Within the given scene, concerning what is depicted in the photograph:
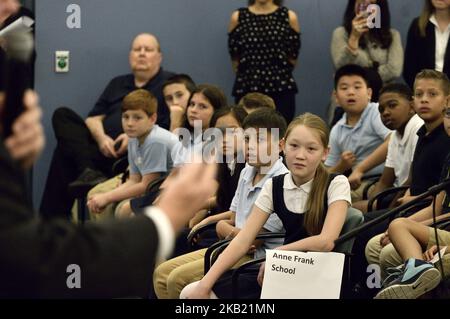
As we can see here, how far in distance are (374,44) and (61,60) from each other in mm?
2481

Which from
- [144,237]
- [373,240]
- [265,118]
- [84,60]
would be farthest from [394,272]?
[84,60]

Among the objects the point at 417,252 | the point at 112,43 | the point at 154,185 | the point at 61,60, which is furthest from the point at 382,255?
the point at 61,60

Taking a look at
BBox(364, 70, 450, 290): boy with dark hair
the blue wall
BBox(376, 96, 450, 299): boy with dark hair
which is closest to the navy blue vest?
BBox(376, 96, 450, 299): boy with dark hair

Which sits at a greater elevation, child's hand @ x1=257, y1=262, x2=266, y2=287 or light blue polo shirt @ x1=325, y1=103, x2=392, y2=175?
light blue polo shirt @ x1=325, y1=103, x2=392, y2=175

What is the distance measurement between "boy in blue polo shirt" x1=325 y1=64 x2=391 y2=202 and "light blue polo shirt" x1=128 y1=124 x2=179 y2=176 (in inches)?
39.6

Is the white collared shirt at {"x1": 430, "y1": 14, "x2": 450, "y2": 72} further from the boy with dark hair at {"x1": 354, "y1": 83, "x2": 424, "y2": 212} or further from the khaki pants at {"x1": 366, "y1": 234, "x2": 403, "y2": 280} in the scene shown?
the khaki pants at {"x1": 366, "y1": 234, "x2": 403, "y2": 280}

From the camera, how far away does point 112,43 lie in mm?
7668

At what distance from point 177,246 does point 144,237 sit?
3619 millimetres

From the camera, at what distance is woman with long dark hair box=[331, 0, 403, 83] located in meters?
6.63

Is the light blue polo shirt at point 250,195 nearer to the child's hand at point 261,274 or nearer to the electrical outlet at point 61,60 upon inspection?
the child's hand at point 261,274

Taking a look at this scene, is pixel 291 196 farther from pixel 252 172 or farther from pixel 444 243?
pixel 444 243

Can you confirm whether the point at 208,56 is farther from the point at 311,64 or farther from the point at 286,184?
the point at 286,184

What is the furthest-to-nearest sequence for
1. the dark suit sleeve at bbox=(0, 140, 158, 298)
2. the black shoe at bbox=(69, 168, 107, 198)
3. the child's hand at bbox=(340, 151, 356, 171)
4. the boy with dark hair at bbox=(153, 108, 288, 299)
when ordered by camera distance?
the black shoe at bbox=(69, 168, 107, 198), the child's hand at bbox=(340, 151, 356, 171), the boy with dark hair at bbox=(153, 108, 288, 299), the dark suit sleeve at bbox=(0, 140, 158, 298)
